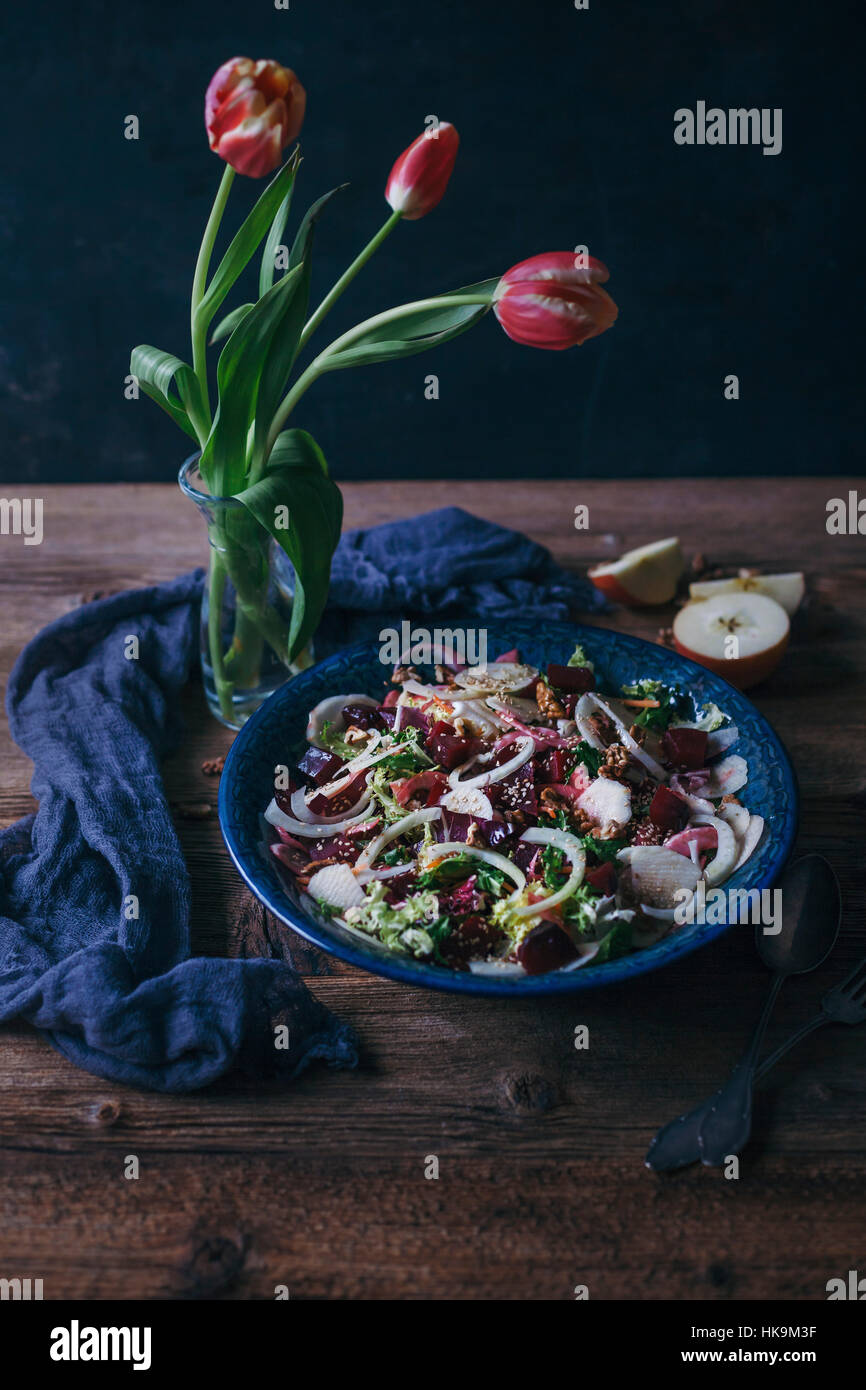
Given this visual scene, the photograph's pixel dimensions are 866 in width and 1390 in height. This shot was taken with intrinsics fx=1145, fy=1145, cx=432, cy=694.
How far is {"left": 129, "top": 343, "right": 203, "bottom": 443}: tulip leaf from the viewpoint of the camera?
1.93 metres

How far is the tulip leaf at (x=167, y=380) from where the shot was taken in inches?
76.0

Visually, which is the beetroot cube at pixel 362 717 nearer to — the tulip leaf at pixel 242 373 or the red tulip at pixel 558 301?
the tulip leaf at pixel 242 373

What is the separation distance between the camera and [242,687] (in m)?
2.35

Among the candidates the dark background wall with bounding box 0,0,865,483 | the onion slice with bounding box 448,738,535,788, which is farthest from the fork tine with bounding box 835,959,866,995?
the dark background wall with bounding box 0,0,865,483

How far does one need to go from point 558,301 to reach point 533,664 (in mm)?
761

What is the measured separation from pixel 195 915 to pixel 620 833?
28.5 inches

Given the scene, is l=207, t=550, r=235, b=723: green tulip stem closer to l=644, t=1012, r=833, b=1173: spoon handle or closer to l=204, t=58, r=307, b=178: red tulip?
l=204, t=58, r=307, b=178: red tulip

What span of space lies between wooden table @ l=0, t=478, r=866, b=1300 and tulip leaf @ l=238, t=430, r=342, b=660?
0.51 meters

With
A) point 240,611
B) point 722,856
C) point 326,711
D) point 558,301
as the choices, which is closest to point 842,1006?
point 722,856

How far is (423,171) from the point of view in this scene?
1857 mm

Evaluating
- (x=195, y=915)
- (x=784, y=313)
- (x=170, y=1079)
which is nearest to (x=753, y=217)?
(x=784, y=313)

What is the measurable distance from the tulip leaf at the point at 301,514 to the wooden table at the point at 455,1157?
513 mm

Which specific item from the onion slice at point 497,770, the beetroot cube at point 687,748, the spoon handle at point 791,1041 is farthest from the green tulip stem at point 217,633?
the spoon handle at point 791,1041

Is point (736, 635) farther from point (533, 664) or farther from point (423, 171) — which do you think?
point (423, 171)
